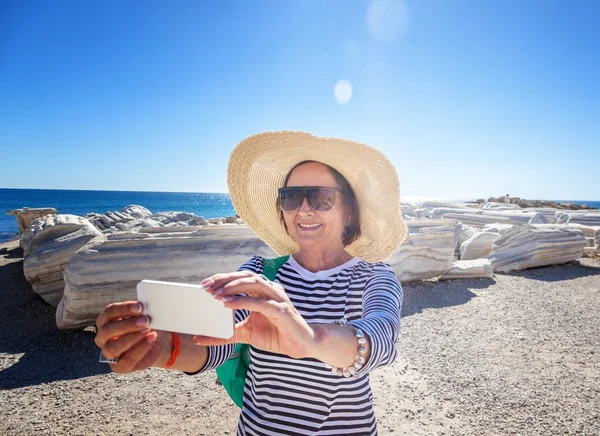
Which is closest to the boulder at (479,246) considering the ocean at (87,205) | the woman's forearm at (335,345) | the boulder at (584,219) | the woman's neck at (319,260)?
the woman's neck at (319,260)

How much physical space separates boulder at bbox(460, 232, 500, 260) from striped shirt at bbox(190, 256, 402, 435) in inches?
348

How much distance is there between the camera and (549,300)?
6.61 m

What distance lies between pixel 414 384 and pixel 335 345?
3.18m

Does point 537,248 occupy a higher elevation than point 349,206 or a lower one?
lower

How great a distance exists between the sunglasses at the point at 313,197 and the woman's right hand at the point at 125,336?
1.09 m

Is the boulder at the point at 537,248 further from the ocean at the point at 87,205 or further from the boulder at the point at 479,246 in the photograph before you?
the ocean at the point at 87,205

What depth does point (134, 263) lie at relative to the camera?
4715 mm

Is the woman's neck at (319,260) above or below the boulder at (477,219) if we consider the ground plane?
above

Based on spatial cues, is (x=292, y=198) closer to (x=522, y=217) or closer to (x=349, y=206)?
(x=349, y=206)

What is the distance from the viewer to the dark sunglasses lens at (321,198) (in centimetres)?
198

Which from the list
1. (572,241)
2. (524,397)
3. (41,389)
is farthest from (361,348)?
(572,241)

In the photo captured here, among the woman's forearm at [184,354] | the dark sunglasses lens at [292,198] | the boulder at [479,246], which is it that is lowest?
the boulder at [479,246]

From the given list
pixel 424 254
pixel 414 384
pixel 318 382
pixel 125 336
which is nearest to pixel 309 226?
pixel 318 382

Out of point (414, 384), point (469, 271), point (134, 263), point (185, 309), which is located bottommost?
point (414, 384)
